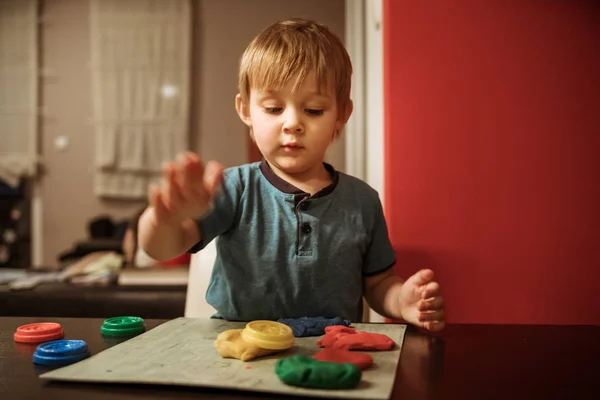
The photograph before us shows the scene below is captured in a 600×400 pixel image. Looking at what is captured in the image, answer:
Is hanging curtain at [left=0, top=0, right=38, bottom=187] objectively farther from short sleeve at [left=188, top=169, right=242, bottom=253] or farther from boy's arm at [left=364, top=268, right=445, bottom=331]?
boy's arm at [left=364, top=268, right=445, bottom=331]

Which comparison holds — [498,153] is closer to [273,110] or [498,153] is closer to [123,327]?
[273,110]

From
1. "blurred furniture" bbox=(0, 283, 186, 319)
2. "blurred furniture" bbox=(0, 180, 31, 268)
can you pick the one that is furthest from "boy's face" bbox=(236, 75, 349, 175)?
"blurred furniture" bbox=(0, 180, 31, 268)

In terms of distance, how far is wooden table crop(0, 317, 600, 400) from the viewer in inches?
18.4

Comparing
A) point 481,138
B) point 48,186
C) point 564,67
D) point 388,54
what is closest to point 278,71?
point 388,54

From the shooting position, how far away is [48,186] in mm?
4383

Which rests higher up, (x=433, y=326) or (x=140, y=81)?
(x=140, y=81)

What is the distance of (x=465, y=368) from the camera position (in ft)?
1.79

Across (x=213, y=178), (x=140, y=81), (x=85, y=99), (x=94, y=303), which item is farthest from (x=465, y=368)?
(x=85, y=99)

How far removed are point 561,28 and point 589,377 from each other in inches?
26.6

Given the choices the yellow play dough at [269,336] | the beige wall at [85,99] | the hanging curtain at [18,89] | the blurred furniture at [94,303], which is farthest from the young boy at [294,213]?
the hanging curtain at [18,89]

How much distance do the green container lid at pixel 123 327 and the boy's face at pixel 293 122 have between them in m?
0.32

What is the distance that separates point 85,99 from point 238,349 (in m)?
4.24

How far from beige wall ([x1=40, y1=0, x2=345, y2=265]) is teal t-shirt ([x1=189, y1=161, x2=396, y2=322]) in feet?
11.2

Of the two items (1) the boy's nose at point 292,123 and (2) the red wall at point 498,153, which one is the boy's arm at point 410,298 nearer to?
(2) the red wall at point 498,153
